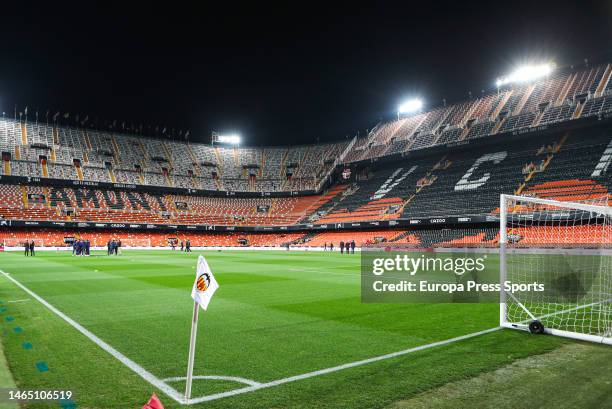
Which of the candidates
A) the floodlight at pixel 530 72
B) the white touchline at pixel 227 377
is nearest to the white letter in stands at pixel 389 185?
the floodlight at pixel 530 72

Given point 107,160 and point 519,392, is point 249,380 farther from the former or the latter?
point 107,160

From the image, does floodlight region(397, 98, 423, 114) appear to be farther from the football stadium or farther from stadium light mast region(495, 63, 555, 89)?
stadium light mast region(495, 63, 555, 89)

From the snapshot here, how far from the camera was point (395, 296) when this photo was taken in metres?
12.1

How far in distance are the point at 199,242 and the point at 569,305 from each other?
63.5 m

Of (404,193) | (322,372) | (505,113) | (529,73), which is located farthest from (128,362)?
(529,73)

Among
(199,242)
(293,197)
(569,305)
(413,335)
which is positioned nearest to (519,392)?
(413,335)

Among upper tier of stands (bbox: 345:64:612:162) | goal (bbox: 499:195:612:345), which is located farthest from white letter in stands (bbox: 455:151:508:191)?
goal (bbox: 499:195:612:345)

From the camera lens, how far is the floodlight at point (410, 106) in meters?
70.1

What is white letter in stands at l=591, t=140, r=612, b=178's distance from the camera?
40688 millimetres

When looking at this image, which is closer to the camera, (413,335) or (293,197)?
(413,335)

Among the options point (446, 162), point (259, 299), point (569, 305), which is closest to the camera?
point (569, 305)

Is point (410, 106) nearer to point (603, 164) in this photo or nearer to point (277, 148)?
point (277, 148)

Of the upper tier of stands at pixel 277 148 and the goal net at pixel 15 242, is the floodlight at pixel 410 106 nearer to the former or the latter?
the upper tier of stands at pixel 277 148

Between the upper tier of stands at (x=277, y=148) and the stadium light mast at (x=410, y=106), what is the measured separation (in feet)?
4.23
